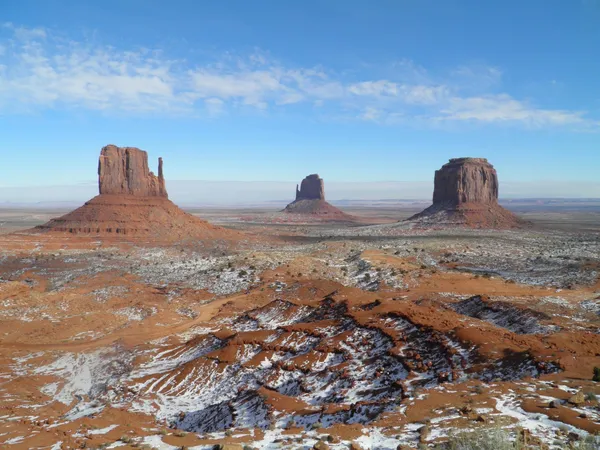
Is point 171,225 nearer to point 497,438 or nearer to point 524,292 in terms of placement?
point 524,292

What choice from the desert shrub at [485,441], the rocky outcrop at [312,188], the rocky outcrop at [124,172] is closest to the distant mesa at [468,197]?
the rocky outcrop at [124,172]

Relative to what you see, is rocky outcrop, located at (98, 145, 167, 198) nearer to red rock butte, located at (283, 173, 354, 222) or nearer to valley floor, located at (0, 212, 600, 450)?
valley floor, located at (0, 212, 600, 450)

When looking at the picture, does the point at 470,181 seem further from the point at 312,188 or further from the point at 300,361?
the point at 300,361

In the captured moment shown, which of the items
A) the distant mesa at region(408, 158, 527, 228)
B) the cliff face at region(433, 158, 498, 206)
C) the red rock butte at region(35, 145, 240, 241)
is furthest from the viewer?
the cliff face at region(433, 158, 498, 206)

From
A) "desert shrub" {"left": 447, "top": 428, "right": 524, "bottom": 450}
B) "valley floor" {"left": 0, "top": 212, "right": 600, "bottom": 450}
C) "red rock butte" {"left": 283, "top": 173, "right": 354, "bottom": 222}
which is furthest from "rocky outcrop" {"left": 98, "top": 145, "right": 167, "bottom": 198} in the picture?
"red rock butte" {"left": 283, "top": 173, "right": 354, "bottom": 222}

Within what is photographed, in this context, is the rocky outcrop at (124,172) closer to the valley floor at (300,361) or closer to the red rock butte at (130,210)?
the red rock butte at (130,210)

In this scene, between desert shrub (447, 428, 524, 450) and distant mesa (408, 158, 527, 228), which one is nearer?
desert shrub (447, 428, 524, 450)

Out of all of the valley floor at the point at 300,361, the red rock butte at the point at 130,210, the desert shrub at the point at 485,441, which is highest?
the red rock butte at the point at 130,210
